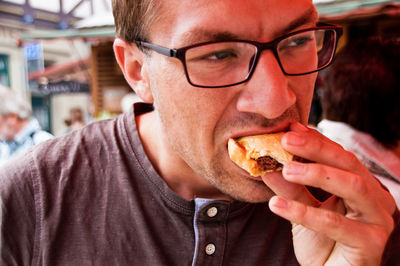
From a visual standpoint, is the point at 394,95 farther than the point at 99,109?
No

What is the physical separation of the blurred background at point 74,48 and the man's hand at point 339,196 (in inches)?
110

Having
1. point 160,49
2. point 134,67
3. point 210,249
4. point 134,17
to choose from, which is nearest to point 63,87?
point 134,67

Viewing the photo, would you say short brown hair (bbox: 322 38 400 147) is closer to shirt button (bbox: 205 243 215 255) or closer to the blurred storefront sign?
shirt button (bbox: 205 243 215 255)

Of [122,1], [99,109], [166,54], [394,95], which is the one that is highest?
[122,1]

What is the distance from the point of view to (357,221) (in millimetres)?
1102

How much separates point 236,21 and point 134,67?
65cm

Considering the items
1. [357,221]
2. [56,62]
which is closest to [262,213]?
[357,221]

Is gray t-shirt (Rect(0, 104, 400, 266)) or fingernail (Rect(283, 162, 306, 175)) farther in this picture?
gray t-shirt (Rect(0, 104, 400, 266))

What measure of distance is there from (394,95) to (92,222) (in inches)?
81.6

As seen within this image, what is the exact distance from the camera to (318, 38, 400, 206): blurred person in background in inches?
90.8

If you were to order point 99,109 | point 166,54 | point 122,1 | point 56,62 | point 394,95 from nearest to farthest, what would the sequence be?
point 166,54 → point 122,1 → point 394,95 → point 99,109 → point 56,62

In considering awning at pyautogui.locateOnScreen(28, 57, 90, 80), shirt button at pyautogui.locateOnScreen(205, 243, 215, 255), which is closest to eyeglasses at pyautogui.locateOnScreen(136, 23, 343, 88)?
shirt button at pyautogui.locateOnScreen(205, 243, 215, 255)

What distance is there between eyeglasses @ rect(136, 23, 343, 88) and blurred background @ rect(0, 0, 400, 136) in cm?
256

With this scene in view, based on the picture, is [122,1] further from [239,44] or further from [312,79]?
[312,79]
